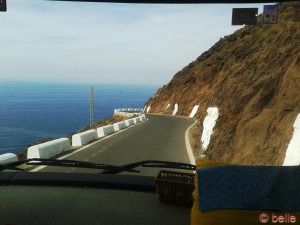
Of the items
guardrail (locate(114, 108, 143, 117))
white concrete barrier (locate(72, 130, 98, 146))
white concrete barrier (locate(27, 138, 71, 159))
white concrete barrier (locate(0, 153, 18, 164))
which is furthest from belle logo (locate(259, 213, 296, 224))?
guardrail (locate(114, 108, 143, 117))

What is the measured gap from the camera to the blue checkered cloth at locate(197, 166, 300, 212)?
2289 mm

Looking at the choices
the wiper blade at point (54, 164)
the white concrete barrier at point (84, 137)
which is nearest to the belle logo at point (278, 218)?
the wiper blade at point (54, 164)

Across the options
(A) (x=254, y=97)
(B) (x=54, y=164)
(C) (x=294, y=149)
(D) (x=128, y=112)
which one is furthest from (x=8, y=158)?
(D) (x=128, y=112)

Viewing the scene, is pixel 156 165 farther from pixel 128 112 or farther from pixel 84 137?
pixel 128 112

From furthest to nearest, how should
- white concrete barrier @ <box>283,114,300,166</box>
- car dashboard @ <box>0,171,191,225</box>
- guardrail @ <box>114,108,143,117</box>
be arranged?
guardrail @ <box>114,108,143,117</box> < white concrete barrier @ <box>283,114,300,166</box> < car dashboard @ <box>0,171,191,225</box>

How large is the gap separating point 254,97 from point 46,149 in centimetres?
364

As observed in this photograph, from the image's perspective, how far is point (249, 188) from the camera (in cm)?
237

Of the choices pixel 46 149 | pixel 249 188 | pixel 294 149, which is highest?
pixel 249 188

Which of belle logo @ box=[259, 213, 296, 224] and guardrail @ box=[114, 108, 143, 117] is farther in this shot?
guardrail @ box=[114, 108, 143, 117]

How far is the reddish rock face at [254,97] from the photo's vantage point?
5.48 m

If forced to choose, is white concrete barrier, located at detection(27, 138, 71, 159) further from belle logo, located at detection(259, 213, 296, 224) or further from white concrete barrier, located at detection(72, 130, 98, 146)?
belle logo, located at detection(259, 213, 296, 224)

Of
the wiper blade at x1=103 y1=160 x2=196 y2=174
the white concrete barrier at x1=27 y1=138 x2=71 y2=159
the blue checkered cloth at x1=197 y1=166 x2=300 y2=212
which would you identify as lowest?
the white concrete barrier at x1=27 y1=138 x2=71 y2=159

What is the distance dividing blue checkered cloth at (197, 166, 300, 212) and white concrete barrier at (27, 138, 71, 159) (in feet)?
12.8

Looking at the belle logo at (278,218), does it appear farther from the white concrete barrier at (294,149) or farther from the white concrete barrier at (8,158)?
the white concrete barrier at (294,149)
